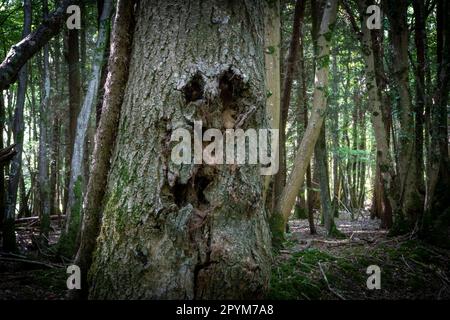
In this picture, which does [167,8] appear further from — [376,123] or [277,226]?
[376,123]

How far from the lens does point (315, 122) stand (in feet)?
21.7

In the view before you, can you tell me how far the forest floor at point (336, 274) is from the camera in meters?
4.30

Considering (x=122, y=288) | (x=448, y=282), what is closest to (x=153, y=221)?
(x=122, y=288)

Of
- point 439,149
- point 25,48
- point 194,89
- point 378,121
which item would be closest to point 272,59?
point 378,121

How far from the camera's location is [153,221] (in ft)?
7.37

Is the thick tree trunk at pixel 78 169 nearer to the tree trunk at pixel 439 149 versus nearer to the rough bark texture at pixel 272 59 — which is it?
the rough bark texture at pixel 272 59

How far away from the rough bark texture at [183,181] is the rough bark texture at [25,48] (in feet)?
5.66

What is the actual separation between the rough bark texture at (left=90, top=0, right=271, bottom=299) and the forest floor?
1907 millimetres

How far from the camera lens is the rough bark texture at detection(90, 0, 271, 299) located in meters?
2.22

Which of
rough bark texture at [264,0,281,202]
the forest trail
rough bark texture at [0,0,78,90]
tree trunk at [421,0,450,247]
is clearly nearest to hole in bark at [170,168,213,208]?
the forest trail

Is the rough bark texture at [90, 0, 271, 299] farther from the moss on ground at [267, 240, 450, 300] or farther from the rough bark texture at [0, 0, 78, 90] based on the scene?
the moss on ground at [267, 240, 450, 300]

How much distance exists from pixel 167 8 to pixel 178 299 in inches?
74.7

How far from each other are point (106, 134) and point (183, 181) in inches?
31.3

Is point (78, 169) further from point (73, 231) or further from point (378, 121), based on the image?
point (378, 121)
